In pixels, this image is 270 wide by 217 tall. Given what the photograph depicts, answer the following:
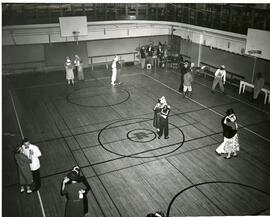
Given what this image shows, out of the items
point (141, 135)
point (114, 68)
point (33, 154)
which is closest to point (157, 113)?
point (141, 135)

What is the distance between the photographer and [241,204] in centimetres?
793

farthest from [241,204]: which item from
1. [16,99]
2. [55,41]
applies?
[55,41]

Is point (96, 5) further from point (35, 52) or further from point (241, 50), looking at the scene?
point (241, 50)

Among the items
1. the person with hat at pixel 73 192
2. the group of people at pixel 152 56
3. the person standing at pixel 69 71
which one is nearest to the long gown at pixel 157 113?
the person with hat at pixel 73 192

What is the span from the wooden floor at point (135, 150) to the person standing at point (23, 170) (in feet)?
0.89

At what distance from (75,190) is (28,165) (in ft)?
7.00

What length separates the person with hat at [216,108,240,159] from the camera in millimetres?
9211

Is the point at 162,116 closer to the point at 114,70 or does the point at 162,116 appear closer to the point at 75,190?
the point at 75,190

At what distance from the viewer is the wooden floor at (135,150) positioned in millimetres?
7992

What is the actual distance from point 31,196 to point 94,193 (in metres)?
1.65

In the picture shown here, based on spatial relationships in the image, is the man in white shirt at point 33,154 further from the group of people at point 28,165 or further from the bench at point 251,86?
the bench at point 251,86

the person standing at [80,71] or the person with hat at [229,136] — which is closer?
the person with hat at [229,136]

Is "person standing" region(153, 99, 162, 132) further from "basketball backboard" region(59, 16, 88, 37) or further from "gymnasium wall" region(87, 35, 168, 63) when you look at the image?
"gymnasium wall" region(87, 35, 168, 63)

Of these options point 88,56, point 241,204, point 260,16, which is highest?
point 260,16
